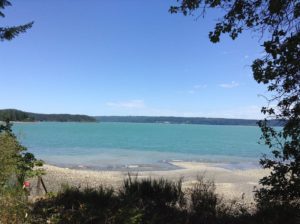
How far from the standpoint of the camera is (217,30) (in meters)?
6.39

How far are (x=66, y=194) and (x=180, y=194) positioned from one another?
9.29ft

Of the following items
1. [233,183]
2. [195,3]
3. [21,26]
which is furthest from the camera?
[233,183]

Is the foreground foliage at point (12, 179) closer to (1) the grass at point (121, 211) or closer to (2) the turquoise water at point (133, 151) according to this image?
(1) the grass at point (121, 211)

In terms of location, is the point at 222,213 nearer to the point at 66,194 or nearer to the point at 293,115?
the point at 293,115

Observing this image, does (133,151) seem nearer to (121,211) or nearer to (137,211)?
(137,211)

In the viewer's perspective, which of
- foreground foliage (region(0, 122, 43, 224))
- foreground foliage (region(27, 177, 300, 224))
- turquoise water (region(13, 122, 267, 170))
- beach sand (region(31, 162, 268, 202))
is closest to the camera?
foreground foliage (region(0, 122, 43, 224))

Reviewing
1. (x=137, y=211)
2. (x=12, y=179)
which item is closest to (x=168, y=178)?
(x=12, y=179)

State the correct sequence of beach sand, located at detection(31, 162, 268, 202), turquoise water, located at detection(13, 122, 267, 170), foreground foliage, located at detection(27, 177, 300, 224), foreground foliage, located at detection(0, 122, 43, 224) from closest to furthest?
foreground foliage, located at detection(0, 122, 43, 224) < foreground foliage, located at detection(27, 177, 300, 224) < beach sand, located at detection(31, 162, 268, 202) < turquoise water, located at detection(13, 122, 267, 170)

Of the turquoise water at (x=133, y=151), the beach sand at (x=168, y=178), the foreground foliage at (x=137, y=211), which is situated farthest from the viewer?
the turquoise water at (x=133, y=151)

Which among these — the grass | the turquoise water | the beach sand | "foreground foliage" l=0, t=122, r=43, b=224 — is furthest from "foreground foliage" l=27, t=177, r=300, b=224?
the beach sand

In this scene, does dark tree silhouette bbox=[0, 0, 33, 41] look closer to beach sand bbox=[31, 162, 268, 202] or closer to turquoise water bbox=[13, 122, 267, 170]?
turquoise water bbox=[13, 122, 267, 170]

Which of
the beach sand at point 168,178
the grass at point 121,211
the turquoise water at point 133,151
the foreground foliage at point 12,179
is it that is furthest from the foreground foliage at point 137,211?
the beach sand at point 168,178

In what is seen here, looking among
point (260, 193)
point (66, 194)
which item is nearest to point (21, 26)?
point (66, 194)

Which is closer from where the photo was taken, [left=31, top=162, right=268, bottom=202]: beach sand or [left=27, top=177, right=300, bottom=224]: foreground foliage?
[left=27, top=177, right=300, bottom=224]: foreground foliage
